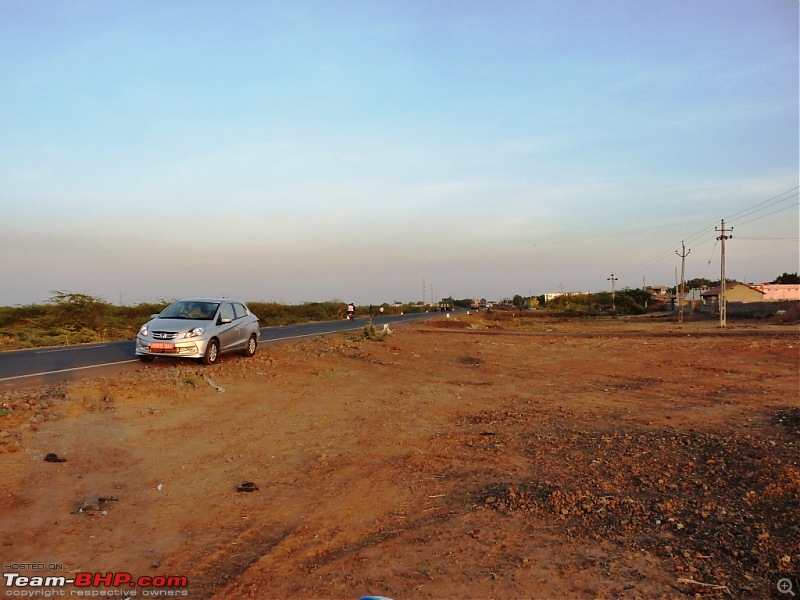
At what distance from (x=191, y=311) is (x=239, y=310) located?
164cm

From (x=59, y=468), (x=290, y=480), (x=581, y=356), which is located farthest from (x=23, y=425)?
(x=581, y=356)

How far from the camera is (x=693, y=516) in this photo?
5418 millimetres

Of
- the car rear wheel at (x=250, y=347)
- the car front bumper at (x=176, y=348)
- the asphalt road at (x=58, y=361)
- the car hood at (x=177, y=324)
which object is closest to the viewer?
the asphalt road at (x=58, y=361)

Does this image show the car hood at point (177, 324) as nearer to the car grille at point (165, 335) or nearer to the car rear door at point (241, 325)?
the car grille at point (165, 335)

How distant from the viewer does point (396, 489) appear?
6527mm

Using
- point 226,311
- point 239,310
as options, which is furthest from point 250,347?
point 226,311

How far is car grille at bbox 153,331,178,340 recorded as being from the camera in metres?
14.6

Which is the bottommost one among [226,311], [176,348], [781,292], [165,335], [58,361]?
[58,361]

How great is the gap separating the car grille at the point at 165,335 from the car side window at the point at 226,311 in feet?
5.16

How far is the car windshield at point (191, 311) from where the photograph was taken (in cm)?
1570

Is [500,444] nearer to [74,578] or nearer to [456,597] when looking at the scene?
[456,597]

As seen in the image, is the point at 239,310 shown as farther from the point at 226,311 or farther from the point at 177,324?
the point at 177,324

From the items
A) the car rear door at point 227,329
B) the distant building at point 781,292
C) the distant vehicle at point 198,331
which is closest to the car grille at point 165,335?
the distant vehicle at point 198,331

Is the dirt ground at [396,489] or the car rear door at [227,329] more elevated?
the car rear door at [227,329]
